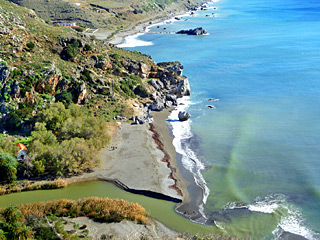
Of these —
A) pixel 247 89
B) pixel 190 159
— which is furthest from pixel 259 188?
pixel 247 89

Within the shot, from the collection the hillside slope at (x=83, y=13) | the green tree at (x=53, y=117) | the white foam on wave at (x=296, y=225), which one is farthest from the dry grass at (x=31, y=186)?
the hillside slope at (x=83, y=13)

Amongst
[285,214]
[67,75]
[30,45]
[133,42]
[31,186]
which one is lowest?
[285,214]

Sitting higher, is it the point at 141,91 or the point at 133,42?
the point at 133,42

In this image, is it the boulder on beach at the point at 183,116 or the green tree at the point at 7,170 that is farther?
the boulder on beach at the point at 183,116

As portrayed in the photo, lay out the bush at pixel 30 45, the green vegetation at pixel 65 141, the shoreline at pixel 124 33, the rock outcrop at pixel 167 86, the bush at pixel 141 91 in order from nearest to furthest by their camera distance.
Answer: the green vegetation at pixel 65 141, the bush at pixel 30 45, the bush at pixel 141 91, the rock outcrop at pixel 167 86, the shoreline at pixel 124 33

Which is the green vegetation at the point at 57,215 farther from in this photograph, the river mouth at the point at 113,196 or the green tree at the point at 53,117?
the green tree at the point at 53,117

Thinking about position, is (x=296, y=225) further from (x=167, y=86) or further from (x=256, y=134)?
(x=167, y=86)

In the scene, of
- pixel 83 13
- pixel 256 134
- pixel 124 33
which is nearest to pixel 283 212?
pixel 256 134
